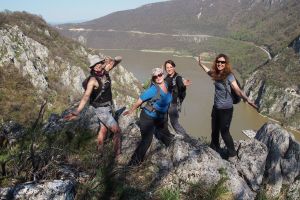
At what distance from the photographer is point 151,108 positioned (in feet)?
23.0

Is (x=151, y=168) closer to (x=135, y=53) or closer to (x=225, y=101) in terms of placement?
(x=225, y=101)

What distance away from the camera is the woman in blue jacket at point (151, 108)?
269 inches

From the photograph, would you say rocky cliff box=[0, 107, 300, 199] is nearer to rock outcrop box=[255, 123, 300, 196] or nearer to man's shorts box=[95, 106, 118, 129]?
rock outcrop box=[255, 123, 300, 196]

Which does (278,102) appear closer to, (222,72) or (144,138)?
(222,72)

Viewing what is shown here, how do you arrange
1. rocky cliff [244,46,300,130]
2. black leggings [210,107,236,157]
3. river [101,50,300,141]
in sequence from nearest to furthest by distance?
black leggings [210,107,236,157] < river [101,50,300,141] < rocky cliff [244,46,300,130]

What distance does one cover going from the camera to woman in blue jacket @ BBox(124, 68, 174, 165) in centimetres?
683

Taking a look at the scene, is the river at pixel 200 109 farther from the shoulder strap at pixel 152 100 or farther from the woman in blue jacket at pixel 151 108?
the shoulder strap at pixel 152 100

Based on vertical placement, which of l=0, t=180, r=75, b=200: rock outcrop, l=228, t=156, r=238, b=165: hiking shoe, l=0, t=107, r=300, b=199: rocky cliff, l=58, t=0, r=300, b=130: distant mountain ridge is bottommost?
l=58, t=0, r=300, b=130: distant mountain ridge

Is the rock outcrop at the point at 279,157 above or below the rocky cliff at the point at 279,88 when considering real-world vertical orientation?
above

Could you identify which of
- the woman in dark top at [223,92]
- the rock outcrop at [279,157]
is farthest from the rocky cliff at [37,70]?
the woman in dark top at [223,92]

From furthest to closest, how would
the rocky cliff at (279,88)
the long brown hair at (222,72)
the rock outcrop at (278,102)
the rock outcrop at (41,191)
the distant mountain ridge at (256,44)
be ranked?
the distant mountain ridge at (256,44)
the rocky cliff at (279,88)
the rock outcrop at (278,102)
the long brown hair at (222,72)
the rock outcrop at (41,191)

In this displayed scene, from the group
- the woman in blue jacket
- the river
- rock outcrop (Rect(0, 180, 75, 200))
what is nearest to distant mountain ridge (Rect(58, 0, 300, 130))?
the river

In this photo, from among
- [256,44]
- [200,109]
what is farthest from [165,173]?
[256,44]

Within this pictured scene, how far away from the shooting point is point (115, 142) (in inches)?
287
